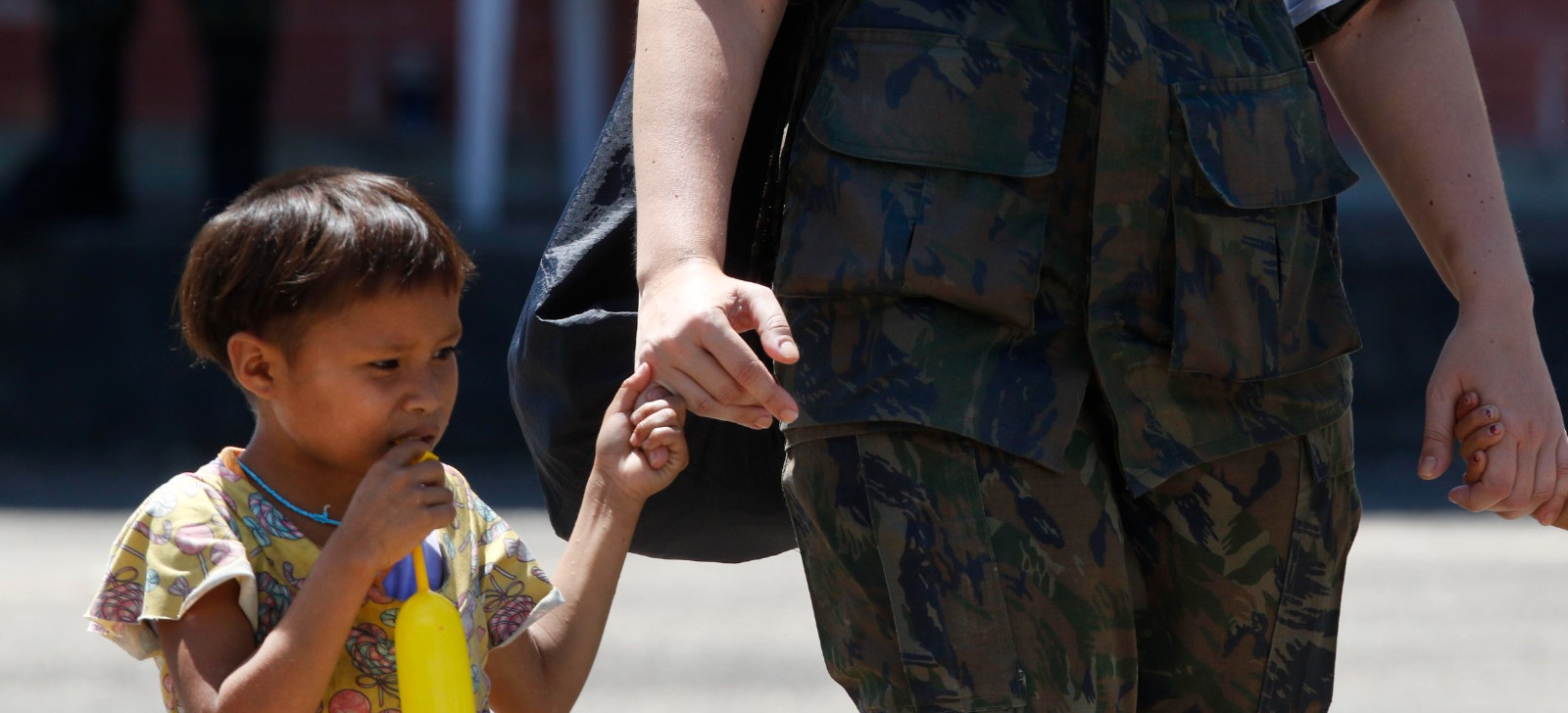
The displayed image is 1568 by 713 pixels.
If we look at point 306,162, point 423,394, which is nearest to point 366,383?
point 423,394

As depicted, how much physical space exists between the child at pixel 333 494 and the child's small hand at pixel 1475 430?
871 millimetres

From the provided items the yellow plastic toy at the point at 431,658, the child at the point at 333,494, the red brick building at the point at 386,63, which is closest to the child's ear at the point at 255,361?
the child at the point at 333,494

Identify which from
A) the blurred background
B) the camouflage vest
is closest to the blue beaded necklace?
the camouflage vest

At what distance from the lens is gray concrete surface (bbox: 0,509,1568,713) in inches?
191

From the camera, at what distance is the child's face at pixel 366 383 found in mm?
1791

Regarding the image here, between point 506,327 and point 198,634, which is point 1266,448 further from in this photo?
point 506,327

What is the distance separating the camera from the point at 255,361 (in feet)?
5.98

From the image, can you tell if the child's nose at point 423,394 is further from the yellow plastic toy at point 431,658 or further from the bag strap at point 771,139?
the bag strap at point 771,139

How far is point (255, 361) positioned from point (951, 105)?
74 cm

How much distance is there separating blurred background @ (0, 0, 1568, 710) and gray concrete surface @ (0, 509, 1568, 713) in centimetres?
22

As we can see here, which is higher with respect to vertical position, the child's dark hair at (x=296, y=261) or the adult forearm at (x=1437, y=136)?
the adult forearm at (x=1437, y=136)

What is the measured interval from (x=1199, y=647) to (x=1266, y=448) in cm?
22

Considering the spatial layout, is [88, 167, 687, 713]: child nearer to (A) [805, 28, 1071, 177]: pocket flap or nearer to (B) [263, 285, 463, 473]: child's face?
(B) [263, 285, 463, 473]: child's face

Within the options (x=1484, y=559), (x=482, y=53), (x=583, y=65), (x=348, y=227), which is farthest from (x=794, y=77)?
(x=583, y=65)
